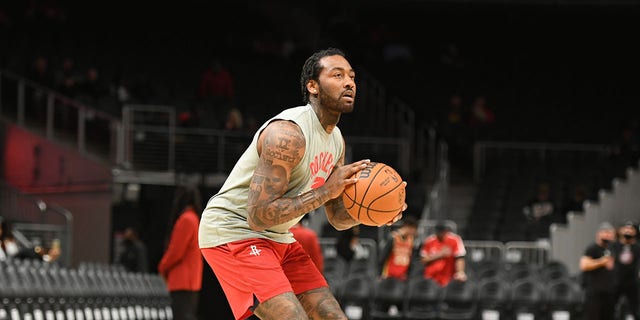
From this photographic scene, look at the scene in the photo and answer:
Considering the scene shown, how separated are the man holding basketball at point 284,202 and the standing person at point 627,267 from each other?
1030 cm

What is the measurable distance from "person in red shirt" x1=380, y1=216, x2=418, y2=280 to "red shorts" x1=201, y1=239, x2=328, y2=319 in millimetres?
9854

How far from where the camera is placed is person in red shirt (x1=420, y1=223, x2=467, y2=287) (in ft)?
54.4

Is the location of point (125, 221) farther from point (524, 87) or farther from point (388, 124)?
point (524, 87)

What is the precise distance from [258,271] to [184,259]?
4.72m

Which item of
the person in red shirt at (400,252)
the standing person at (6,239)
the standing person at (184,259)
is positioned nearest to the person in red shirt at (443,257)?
the person in red shirt at (400,252)

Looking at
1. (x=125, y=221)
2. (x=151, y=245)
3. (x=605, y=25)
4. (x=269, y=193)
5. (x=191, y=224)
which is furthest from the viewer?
(x=605, y=25)

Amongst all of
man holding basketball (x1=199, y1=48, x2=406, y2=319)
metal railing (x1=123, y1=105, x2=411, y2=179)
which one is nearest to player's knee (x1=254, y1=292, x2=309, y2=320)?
man holding basketball (x1=199, y1=48, x2=406, y2=319)

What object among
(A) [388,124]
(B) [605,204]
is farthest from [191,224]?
(A) [388,124]

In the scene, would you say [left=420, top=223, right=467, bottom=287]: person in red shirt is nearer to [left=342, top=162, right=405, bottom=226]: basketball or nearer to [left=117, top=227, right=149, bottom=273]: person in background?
[left=117, top=227, right=149, bottom=273]: person in background

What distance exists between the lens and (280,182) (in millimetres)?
6348

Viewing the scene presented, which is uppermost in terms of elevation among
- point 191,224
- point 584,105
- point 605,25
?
point 605,25

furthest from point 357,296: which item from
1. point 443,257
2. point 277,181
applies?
point 277,181

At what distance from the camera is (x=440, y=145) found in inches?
952

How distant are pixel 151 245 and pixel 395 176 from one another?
1168cm
